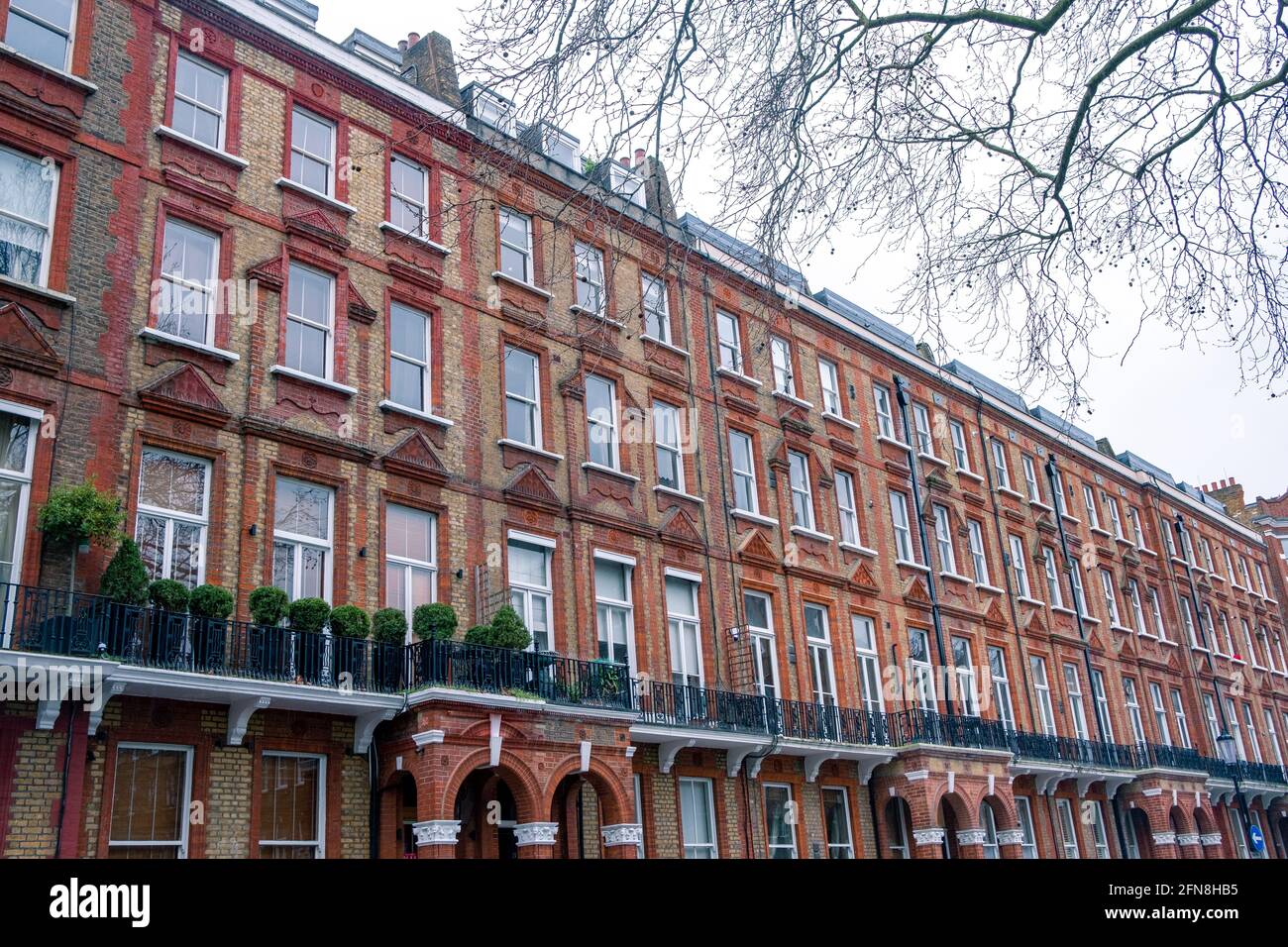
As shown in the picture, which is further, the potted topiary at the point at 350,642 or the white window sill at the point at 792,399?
the white window sill at the point at 792,399

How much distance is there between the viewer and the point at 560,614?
1939cm

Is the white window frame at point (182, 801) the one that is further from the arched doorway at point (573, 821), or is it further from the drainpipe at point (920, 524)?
the drainpipe at point (920, 524)

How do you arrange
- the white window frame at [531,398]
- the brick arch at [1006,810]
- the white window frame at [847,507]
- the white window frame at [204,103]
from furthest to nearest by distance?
the white window frame at [847,507] < the brick arch at [1006,810] < the white window frame at [531,398] < the white window frame at [204,103]

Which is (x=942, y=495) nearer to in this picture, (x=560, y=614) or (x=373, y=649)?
(x=560, y=614)

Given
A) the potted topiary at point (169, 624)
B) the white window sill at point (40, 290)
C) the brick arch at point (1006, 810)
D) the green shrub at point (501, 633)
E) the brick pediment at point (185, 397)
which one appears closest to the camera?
the potted topiary at point (169, 624)

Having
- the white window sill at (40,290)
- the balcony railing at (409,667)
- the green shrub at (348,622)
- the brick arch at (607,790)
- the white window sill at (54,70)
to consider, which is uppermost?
the white window sill at (54,70)

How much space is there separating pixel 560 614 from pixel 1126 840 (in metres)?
20.6

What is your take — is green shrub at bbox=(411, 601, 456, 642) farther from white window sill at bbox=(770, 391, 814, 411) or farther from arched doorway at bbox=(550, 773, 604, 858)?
white window sill at bbox=(770, 391, 814, 411)

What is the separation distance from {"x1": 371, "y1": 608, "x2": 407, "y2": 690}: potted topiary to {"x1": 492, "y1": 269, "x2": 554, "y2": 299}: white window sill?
7396 millimetres

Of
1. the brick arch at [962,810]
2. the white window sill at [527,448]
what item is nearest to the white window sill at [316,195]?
the white window sill at [527,448]

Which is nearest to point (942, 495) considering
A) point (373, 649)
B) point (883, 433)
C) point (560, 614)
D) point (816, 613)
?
point (883, 433)

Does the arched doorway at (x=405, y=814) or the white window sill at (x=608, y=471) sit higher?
the white window sill at (x=608, y=471)

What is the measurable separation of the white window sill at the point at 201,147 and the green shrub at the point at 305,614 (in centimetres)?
691

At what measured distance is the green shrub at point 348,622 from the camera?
1509 cm
